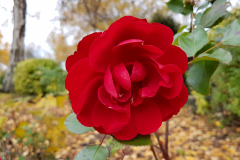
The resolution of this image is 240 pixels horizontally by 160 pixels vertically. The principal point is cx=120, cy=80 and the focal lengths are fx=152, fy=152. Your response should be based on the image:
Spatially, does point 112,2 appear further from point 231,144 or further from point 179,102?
point 179,102

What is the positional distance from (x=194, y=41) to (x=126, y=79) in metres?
0.25

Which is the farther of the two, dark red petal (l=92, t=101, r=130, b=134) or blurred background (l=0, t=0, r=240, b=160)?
blurred background (l=0, t=0, r=240, b=160)

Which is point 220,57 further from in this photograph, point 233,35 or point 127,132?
point 127,132

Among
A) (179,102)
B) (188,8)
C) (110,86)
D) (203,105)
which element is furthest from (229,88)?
(110,86)

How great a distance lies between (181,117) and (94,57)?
118 inches

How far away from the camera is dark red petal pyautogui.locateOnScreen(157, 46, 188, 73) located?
27 cm

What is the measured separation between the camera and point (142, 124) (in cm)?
27

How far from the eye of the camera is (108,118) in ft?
0.89

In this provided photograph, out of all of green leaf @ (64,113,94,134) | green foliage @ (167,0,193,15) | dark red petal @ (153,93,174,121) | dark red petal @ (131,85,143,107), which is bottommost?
green leaf @ (64,113,94,134)

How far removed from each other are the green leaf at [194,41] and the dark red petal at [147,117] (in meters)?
0.18

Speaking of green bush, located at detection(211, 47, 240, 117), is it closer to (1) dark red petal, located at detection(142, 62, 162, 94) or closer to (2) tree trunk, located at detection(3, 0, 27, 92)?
(1) dark red petal, located at detection(142, 62, 162, 94)

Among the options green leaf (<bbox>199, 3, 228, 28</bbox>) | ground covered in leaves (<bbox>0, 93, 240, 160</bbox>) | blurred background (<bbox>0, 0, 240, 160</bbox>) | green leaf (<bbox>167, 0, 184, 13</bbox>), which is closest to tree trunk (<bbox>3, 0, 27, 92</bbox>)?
blurred background (<bbox>0, 0, 240, 160</bbox>)

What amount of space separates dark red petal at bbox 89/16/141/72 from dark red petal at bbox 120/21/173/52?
12 millimetres

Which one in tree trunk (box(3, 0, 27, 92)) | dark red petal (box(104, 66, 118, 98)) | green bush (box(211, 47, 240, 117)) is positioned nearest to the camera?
dark red petal (box(104, 66, 118, 98))
